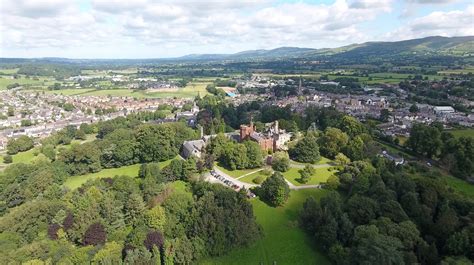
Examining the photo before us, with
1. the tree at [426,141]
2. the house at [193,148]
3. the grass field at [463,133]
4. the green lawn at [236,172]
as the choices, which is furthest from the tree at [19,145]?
the grass field at [463,133]

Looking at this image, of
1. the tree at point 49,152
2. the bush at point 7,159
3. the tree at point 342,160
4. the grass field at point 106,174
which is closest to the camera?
the grass field at point 106,174

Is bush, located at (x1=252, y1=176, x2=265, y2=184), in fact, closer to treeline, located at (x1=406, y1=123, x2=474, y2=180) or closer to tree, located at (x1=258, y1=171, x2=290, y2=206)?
tree, located at (x1=258, y1=171, x2=290, y2=206)

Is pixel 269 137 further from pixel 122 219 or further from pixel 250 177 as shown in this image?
pixel 122 219

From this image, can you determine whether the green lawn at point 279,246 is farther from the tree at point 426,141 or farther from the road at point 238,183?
the tree at point 426,141

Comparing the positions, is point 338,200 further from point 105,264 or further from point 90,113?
point 90,113

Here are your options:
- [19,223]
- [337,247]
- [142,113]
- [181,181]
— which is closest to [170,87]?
[142,113]

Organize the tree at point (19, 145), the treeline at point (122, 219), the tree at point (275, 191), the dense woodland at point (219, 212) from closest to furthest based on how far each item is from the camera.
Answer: the dense woodland at point (219, 212), the treeline at point (122, 219), the tree at point (275, 191), the tree at point (19, 145)

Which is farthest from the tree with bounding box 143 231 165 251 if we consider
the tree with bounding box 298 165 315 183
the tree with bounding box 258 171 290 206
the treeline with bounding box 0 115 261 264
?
the tree with bounding box 298 165 315 183
